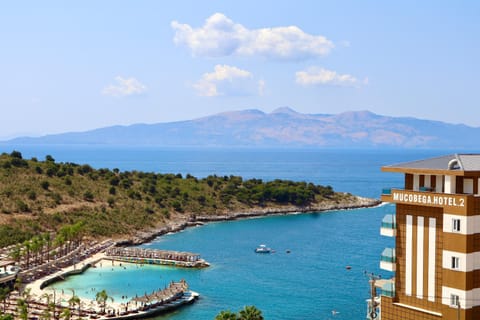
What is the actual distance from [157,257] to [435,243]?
58493 millimetres

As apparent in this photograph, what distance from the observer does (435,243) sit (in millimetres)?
26859

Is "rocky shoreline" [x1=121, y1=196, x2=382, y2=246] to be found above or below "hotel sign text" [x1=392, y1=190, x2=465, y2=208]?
below

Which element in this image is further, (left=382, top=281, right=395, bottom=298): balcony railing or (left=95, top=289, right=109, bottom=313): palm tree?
(left=95, top=289, right=109, bottom=313): palm tree

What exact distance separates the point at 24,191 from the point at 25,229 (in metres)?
14.3

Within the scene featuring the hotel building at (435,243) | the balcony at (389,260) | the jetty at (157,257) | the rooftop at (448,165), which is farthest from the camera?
the jetty at (157,257)

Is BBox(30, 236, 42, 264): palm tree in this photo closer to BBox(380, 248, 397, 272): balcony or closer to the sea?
the sea

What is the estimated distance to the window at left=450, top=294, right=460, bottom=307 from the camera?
85.0 feet

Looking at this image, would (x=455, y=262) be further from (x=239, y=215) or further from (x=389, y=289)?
(x=239, y=215)

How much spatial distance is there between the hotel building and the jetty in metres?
51.1

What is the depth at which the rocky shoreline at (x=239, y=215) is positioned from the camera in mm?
99100

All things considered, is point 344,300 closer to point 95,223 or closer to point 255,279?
point 255,279

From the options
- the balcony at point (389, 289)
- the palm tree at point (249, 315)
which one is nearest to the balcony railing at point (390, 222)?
the balcony at point (389, 289)

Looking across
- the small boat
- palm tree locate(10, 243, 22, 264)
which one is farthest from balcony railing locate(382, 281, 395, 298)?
the small boat

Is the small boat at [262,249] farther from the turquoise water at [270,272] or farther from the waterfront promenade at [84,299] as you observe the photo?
the waterfront promenade at [84,299]
